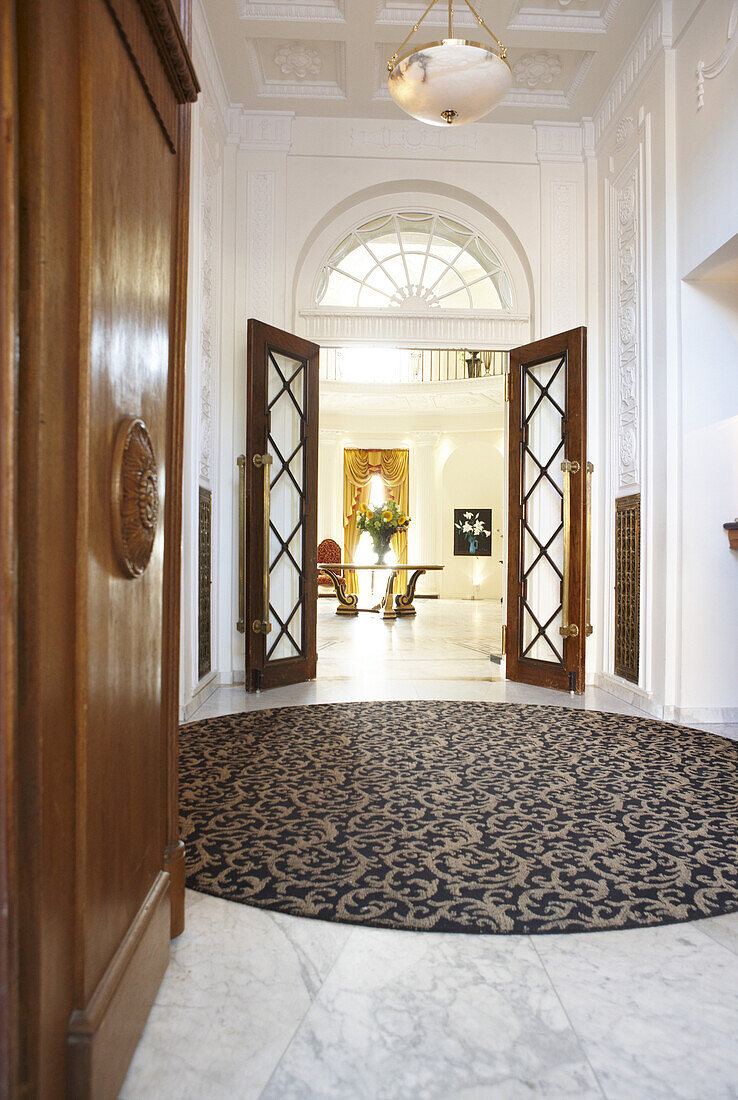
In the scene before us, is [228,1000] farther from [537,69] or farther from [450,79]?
[537,69]

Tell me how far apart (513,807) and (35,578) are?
208cm

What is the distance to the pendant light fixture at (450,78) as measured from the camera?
3.60 metres

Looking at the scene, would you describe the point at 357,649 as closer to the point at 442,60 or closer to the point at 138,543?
the point at 442,60

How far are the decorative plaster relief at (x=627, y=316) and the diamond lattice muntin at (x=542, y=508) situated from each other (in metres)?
0.43

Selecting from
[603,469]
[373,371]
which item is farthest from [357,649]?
[373,371]

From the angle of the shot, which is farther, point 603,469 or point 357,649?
point 357,649

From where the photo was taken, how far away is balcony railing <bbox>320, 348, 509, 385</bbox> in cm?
1362

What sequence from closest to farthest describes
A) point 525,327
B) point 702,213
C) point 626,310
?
point 702,213 → point 626,310 → point 525,327

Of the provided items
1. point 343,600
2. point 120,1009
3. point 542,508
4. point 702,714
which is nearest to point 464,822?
point 120,1009

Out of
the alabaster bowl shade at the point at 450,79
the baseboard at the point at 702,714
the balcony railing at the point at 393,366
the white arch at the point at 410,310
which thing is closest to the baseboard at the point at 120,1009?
the baseboard at the point at 702,714

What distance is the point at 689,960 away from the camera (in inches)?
64.9

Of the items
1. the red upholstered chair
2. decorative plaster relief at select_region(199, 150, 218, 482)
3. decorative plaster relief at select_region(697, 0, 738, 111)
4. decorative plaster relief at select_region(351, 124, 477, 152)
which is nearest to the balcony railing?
the red upholstered chair

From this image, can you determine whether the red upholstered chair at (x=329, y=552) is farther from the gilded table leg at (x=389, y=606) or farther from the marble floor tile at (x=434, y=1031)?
the marble floor tile at (x=434, y=1031)

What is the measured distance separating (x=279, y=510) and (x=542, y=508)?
1907mm
